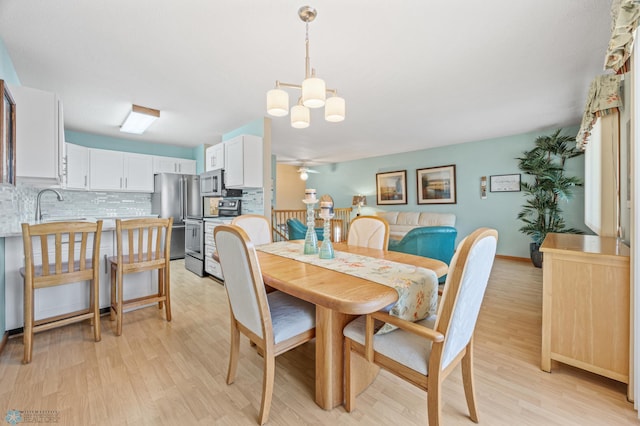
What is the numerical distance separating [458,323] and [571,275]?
1156mm

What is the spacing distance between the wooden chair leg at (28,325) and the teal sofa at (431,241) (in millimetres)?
3279

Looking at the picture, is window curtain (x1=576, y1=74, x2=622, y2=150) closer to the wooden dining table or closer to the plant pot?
the wooden dining table

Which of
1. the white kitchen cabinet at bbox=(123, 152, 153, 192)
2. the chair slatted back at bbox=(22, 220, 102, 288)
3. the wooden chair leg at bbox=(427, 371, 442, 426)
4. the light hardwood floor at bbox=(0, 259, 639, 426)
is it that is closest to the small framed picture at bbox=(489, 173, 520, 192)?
the light hardwood floor at bbox=(0, 259, 639, 426)

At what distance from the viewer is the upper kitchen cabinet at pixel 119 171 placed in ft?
14.9

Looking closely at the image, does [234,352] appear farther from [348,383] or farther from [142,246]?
[142,246]

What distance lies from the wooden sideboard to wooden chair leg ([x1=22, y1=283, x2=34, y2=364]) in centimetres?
343

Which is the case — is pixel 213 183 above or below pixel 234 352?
above

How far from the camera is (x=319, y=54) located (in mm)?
2215

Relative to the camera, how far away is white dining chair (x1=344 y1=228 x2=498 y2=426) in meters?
0.98

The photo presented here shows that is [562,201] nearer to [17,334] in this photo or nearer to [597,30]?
[597,30]

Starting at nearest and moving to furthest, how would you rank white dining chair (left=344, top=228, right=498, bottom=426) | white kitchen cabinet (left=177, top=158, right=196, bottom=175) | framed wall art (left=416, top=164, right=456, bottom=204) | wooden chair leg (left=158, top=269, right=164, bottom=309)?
white dining chair (left=344, top=228, right=498, bottom=426) → wooden chair leg (left=158, top=269, right=164, bottom=309) → white kitchen cabinet (left=177, top=158, right=196, bottom=175) → framed wall art (left=416, top=164, right=456, bottom=204)

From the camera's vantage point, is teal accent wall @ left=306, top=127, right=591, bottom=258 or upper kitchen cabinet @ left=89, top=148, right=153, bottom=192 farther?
teal accent wall @ left=306, top=127, right=591, bottom=258

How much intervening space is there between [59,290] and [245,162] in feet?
7.63

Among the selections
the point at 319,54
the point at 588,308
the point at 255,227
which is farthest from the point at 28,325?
the point at 588,308
